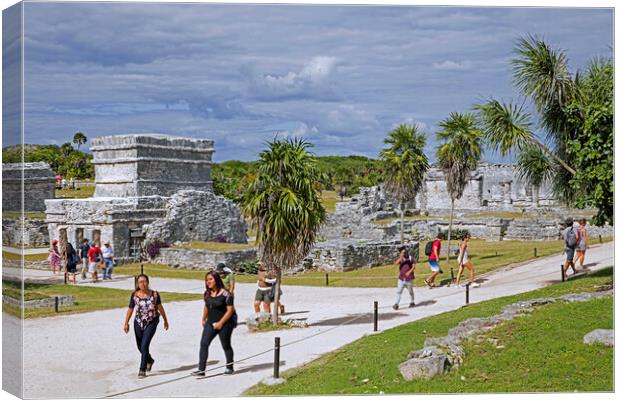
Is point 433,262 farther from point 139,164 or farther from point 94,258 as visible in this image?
point 139,164

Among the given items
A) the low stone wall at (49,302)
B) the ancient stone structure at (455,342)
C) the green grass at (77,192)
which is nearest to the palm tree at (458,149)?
the ancient stone structure at (455,342)

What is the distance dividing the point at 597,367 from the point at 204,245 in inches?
701

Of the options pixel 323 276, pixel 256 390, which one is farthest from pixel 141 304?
pixel 323 276

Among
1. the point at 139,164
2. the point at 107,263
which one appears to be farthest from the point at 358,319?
the point at 139,164

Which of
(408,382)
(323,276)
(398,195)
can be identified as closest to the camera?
(408,382)

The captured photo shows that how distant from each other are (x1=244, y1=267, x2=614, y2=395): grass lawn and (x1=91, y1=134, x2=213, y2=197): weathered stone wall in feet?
58.8

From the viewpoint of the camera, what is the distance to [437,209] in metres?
40.4

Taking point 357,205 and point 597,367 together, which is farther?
point 357,205

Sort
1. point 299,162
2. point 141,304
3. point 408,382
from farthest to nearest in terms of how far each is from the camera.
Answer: point 299,162 < point 141,304 < point 408,382

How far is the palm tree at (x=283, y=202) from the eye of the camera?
14.3 metres

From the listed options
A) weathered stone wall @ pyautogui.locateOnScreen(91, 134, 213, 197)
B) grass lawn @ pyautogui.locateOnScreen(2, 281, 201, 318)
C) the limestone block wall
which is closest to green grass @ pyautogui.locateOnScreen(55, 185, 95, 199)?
weathered stone wall @ pyautogui.locateOnScreen(91, 134, 213, 197)

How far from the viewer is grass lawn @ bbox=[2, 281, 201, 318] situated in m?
15.6

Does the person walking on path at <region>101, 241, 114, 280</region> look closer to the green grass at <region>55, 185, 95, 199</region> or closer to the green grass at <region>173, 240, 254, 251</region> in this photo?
the green grass at <region>173, 240, 254, 251</region>

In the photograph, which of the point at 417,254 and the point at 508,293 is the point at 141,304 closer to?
the point at 508,293
